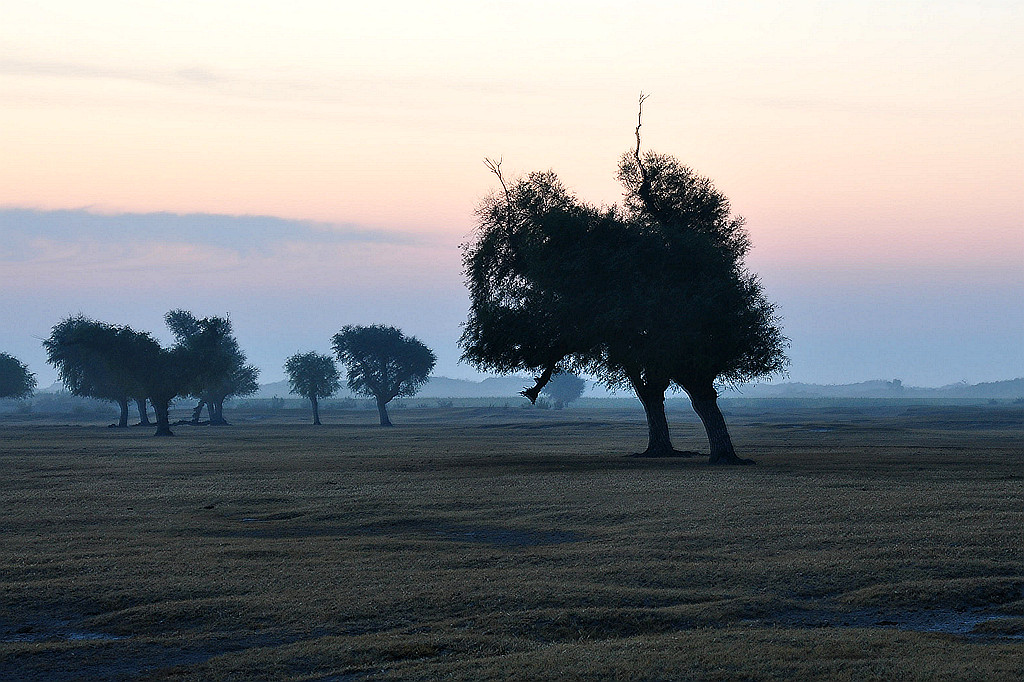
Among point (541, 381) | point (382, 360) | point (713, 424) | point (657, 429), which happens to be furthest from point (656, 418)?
point (382, 360)

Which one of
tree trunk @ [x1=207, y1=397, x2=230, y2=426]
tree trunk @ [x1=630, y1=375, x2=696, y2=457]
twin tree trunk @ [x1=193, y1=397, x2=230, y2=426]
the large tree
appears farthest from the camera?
tree trunk @ [x1=207, y1=397, x2=230, y2=426]

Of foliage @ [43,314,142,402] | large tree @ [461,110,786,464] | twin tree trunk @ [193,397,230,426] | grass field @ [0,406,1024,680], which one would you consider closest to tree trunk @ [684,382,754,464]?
large tree @ [461,110,786,464]

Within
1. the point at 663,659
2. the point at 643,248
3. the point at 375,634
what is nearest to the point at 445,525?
the point at 375,634

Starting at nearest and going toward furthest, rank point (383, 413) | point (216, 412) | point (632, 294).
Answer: point (632, 294), point (216, 412), point (383, 413)

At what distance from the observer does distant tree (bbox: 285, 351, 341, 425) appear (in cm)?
16812

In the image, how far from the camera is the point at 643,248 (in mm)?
46781

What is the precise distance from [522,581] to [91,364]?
130148mm

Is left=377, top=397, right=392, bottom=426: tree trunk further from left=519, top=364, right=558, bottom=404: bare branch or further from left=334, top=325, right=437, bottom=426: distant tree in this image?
left=519, top=364, right=558, bottom=404: bare branch

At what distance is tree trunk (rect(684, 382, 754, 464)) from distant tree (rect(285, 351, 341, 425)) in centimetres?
12436

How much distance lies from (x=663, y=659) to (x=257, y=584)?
25.4 ft

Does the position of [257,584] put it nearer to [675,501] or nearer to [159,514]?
[159,514]

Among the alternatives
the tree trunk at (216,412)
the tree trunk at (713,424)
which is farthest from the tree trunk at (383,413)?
the tree trunk at (713,424)

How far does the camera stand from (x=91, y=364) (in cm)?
13650

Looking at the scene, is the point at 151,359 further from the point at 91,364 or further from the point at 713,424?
the point at 713,424
